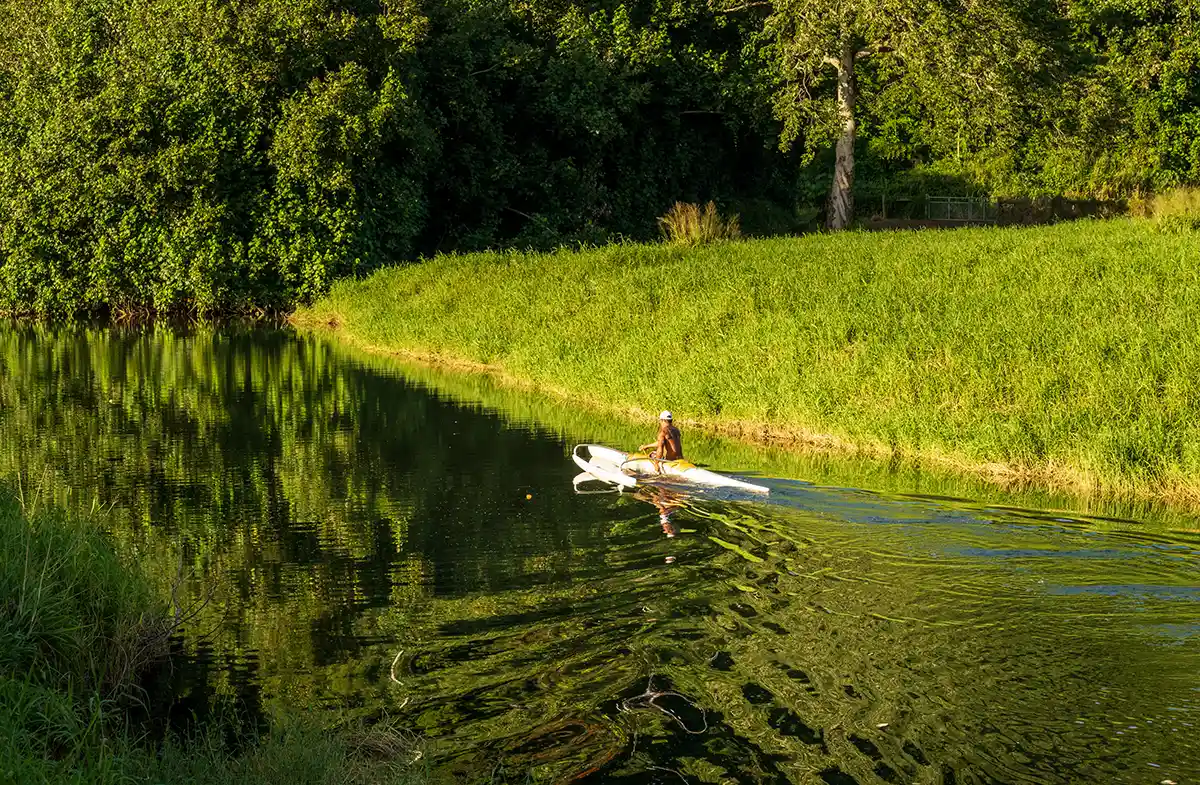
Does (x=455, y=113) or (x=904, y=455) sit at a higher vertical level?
(x=455, y=113)

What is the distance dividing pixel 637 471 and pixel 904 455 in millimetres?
3848

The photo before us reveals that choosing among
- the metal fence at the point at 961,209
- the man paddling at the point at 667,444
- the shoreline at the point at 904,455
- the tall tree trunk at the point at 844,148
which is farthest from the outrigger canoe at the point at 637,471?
the metal fence at the point at 961,209

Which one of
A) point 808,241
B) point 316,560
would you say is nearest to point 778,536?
point 316,560

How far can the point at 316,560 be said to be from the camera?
14.0 metres

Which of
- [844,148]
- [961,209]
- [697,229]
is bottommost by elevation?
[697,229]

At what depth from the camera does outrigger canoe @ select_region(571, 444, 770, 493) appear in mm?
16531

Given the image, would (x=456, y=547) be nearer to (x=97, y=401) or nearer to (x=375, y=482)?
(x=375, y=482)

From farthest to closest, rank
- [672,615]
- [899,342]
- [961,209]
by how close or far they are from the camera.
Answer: [961,209] → [899,342] → [672,615]

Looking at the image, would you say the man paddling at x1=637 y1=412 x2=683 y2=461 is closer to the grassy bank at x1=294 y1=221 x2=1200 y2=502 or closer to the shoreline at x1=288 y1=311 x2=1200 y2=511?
the shoreline at x1=288 y1=311 x2=1200 y2=511

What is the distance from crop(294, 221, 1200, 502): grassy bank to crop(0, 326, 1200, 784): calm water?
1.33 metres

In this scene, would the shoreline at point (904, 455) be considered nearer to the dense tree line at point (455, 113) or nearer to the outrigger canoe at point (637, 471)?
the outrigger canoe at point (637, 471)

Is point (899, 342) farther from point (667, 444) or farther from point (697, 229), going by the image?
point (697, 229)

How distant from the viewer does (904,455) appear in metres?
18.5

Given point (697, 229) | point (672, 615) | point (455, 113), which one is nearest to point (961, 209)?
point (455, 113)
